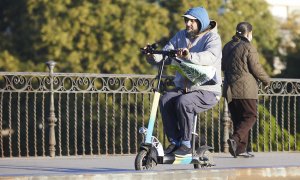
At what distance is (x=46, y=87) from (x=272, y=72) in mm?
22461

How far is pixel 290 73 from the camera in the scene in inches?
1118

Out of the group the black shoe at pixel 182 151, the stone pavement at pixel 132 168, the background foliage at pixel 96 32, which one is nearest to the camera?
the stone pavement at pixel 132 168

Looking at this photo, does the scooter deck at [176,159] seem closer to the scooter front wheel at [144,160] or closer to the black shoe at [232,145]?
the scooter front wheel at [144,160]

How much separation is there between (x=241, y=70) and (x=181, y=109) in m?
2.93

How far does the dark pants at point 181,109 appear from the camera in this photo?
412 inches

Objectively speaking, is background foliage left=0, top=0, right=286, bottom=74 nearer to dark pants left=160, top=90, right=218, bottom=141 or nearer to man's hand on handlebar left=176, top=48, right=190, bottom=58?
dark pants left=160, top=90, right=218, bottom=141

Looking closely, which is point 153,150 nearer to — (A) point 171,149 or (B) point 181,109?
(A) point 171,149

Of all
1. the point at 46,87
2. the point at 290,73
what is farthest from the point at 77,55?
the point at 46,87

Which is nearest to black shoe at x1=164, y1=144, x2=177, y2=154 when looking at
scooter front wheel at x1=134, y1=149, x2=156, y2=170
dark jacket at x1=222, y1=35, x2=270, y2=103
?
scooter front wheel at x1=134, y1=149, x2=156, y2=170

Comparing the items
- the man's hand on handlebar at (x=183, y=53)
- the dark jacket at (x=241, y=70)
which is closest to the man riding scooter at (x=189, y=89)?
the man's hand on handlebar at (x=183, y=53)

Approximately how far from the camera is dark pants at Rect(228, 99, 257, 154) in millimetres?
13453

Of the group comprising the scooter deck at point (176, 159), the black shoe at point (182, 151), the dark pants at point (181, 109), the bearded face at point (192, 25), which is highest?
the bearded face at point (192, 25)

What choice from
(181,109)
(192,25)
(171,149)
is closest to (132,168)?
(171,149)

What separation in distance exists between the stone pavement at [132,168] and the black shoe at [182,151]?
0.65ft
